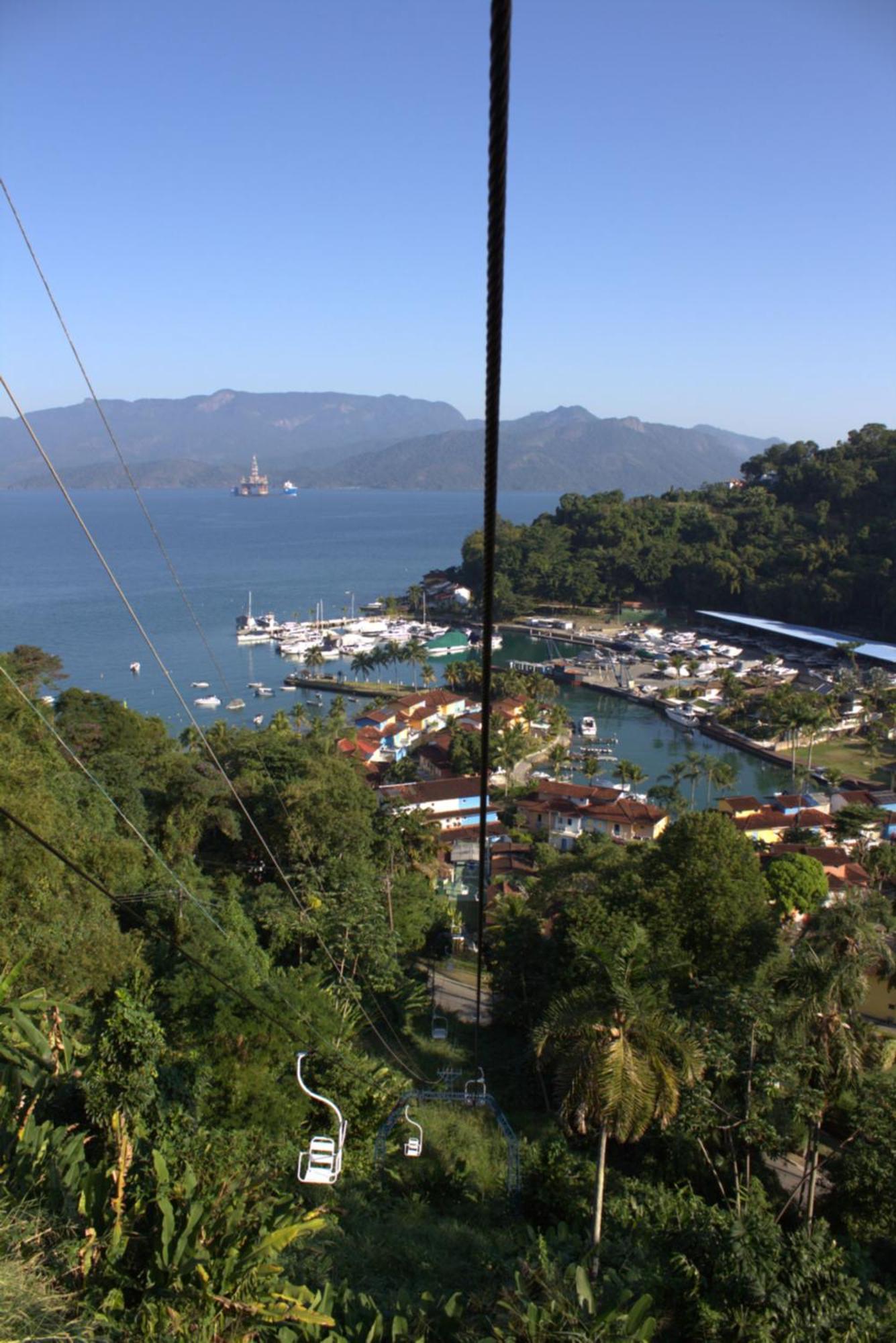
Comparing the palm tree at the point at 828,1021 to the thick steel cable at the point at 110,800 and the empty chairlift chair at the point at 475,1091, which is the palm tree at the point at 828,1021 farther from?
the thick steel cable at the point at 110,800

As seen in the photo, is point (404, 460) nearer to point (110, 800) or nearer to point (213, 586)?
point (213, 586)

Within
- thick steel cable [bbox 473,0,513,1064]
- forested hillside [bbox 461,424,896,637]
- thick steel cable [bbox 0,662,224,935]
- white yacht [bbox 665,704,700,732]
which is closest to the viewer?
thick steel cable [bbox 473,0,513,1064]

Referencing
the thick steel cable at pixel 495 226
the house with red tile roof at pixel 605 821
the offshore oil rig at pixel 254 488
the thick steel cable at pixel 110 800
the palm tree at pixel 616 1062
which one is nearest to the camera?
the thick steel cable at pixel 495 226

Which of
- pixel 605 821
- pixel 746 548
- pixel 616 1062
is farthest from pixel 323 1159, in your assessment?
pixel 746 548

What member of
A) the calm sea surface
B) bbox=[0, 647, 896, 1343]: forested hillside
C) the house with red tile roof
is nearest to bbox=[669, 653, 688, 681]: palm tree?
the calm sea surface

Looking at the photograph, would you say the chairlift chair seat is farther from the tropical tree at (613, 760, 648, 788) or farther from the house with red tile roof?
the tropical tree at (613, 760, 648, 788)

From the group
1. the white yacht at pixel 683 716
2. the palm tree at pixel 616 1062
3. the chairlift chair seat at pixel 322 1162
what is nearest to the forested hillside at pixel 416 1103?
the palm tree at pixel 616 1062
